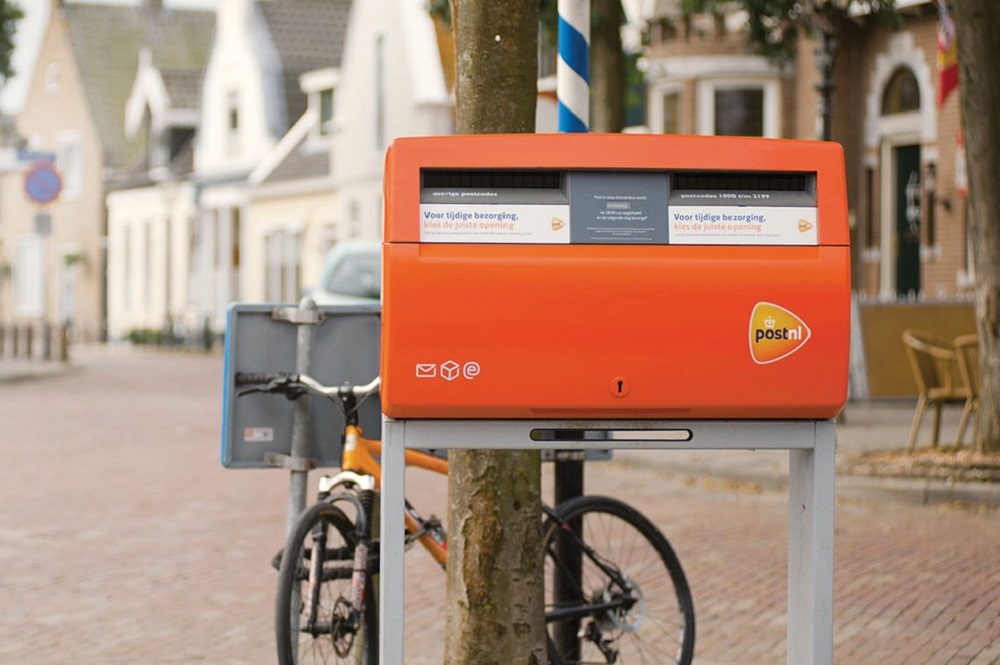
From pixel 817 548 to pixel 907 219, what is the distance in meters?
23.0

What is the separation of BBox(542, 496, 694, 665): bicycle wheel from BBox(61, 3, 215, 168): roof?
52049 millimetres

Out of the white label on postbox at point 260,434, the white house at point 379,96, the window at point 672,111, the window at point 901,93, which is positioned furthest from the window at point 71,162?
the white label on postbox at point 260,434

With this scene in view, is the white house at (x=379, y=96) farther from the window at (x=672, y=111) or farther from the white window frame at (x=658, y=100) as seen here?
the window at (x=672, y=111)

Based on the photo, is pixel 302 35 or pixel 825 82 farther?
pixel 302 35

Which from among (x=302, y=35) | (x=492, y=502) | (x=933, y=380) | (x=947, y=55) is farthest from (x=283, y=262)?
(x=492, y=502)

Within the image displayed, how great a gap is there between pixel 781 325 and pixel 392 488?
995mm

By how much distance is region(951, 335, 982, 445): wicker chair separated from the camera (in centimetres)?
1331

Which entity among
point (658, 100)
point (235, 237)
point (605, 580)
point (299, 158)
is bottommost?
point (605, 580)

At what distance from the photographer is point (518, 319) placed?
4082 millimetres

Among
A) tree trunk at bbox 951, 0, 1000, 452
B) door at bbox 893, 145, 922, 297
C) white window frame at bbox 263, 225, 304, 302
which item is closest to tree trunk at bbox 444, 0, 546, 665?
tree trunk at bbox 951, 0, 1000, 452

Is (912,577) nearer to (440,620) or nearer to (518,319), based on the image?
(440,620)

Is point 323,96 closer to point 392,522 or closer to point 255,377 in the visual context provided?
point 255,377

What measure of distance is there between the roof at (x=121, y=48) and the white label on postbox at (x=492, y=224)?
53.7 metres

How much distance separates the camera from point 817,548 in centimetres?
419
